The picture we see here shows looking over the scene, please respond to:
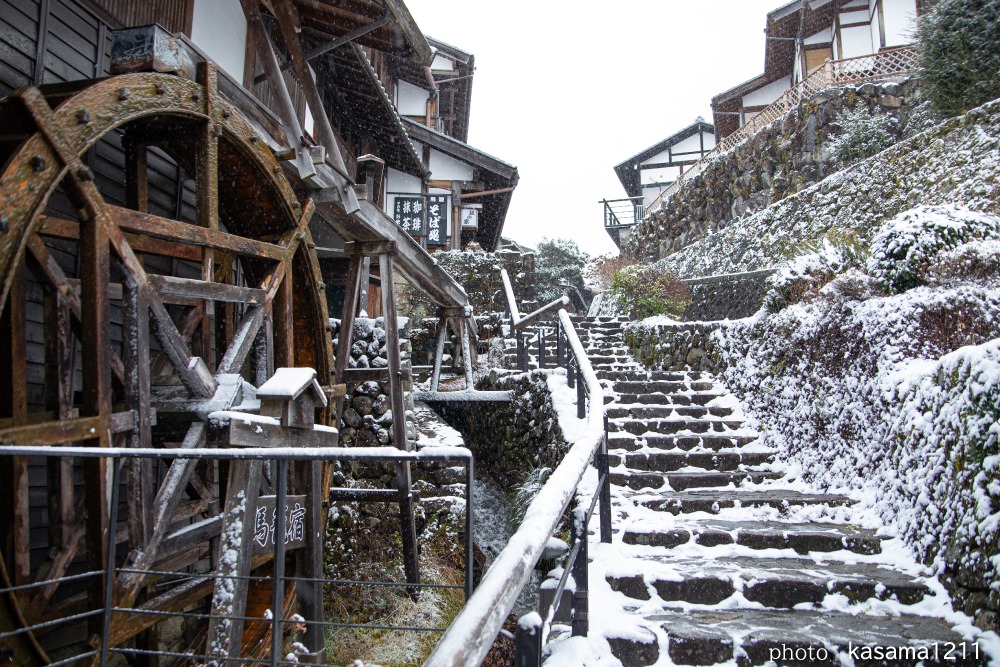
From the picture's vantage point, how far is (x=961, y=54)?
416 inches

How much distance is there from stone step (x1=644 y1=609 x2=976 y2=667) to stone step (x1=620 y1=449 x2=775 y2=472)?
2313 mm

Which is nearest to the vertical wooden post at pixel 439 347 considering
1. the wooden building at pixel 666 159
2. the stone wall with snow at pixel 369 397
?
the stone wall with snow at pixel 369 397

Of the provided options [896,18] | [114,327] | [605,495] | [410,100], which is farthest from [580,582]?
[896,18]

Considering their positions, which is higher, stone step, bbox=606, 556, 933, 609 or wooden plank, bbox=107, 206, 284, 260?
wooden plank, bbox=107, 206, 284, 260

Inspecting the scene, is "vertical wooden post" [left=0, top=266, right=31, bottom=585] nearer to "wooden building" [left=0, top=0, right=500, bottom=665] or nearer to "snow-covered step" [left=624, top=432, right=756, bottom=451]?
"wooden building" [left=0, top=0, right=500, bottom=665]

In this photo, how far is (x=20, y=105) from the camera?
9.98 feet

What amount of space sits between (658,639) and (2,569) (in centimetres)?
325

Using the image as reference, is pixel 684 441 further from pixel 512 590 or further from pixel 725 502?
pixel 512 590

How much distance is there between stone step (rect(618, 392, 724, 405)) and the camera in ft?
22.9

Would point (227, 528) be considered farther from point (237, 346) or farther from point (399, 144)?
point (399, 144)

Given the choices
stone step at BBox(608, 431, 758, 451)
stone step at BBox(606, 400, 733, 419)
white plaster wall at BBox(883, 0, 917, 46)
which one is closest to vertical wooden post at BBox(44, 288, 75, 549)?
stone step at BBox(608, 431, 758, 451)

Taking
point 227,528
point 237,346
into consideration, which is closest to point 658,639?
point 227,528

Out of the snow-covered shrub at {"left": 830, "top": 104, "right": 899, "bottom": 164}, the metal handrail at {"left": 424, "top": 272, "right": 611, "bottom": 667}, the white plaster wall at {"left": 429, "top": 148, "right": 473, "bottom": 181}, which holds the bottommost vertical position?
the metal handrail at {"left": 424, "top": 272, "right": 611, "bottom": 667}

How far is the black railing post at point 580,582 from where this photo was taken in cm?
280
